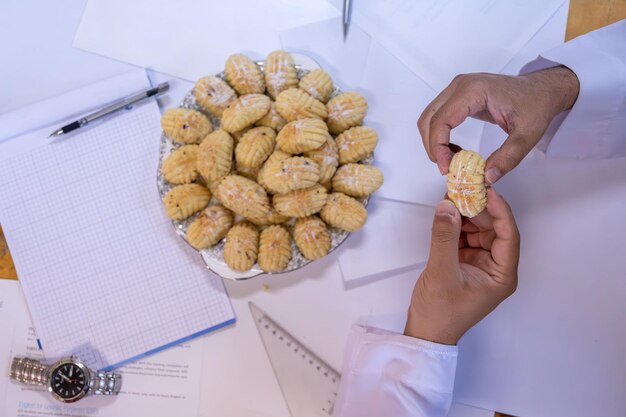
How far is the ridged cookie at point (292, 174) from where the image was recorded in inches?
33.6

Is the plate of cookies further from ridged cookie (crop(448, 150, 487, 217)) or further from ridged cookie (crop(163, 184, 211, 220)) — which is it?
ridged cookie (crop(448, 150, 487, 217))

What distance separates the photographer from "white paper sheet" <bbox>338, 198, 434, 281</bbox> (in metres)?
1.01

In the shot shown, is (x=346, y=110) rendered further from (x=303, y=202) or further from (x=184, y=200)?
(x=184, y=200)

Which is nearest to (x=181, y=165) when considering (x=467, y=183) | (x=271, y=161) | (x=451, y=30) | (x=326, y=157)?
(x=271, y=161)

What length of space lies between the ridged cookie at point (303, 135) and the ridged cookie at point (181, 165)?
0.61 feet

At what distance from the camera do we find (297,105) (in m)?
0.89

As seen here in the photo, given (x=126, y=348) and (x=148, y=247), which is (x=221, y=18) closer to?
(x=148, y=247)

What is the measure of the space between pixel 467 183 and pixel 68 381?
35.6 inches

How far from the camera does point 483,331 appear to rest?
1021 millimetres

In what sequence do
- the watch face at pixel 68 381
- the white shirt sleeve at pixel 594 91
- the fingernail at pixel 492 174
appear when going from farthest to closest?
the watch face at pixel 68 381, the white shirt sleeve at pixel 594 91, the fingernail at pixel 492 174

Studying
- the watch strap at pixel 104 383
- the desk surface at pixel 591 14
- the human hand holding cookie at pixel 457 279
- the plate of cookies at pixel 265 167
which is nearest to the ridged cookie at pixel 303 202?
the plate of cookies at pixel 265 167

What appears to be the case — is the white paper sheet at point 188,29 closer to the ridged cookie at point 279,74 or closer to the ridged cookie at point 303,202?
the ridged cookie at point 279,74

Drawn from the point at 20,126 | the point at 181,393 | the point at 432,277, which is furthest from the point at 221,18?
the point at 181,393

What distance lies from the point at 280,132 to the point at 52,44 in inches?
24.0
